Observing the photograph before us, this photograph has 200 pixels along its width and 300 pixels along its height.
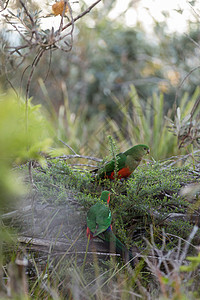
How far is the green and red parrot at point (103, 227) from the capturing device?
1.16m

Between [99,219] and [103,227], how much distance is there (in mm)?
31

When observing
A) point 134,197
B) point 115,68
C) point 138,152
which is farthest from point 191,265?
point 115,68

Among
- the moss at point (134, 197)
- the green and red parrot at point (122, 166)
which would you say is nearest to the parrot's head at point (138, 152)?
the green and red parrot at point (122, 166)

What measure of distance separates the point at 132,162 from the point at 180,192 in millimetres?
243

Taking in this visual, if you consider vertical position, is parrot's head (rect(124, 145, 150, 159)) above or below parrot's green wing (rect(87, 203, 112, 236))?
above

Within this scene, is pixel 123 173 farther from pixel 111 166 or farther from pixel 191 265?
pixel 191 265

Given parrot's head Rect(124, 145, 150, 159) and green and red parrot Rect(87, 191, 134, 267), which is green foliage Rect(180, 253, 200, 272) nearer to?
green and red parrot Rect(87, 191, 134, 267)

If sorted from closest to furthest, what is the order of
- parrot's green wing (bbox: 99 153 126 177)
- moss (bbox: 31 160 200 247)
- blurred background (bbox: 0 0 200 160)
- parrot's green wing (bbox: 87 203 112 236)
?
1. parrot's green wing (bbox: 87 203 112 236)
2. moss (bbox: 31 160 200 247)
3. parrot's green wing (bbox: 99 153 126 177)
4. blurred background (bbox: 0 0 200 160)

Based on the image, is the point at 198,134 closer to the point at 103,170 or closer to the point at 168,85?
the point at 103,170

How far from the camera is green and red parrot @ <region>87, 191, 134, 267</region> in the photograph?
1.16 meters

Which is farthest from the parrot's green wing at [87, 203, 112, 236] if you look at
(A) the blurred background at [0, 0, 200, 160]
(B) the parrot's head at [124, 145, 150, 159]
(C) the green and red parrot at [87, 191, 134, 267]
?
(A) the blurred background at [0, 0, 200, 160]

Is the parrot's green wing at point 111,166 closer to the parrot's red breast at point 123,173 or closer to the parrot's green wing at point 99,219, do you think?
the parrot's red breast at point 123,173

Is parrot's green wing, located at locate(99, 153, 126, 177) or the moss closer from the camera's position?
the moss

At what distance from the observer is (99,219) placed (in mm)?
1168
